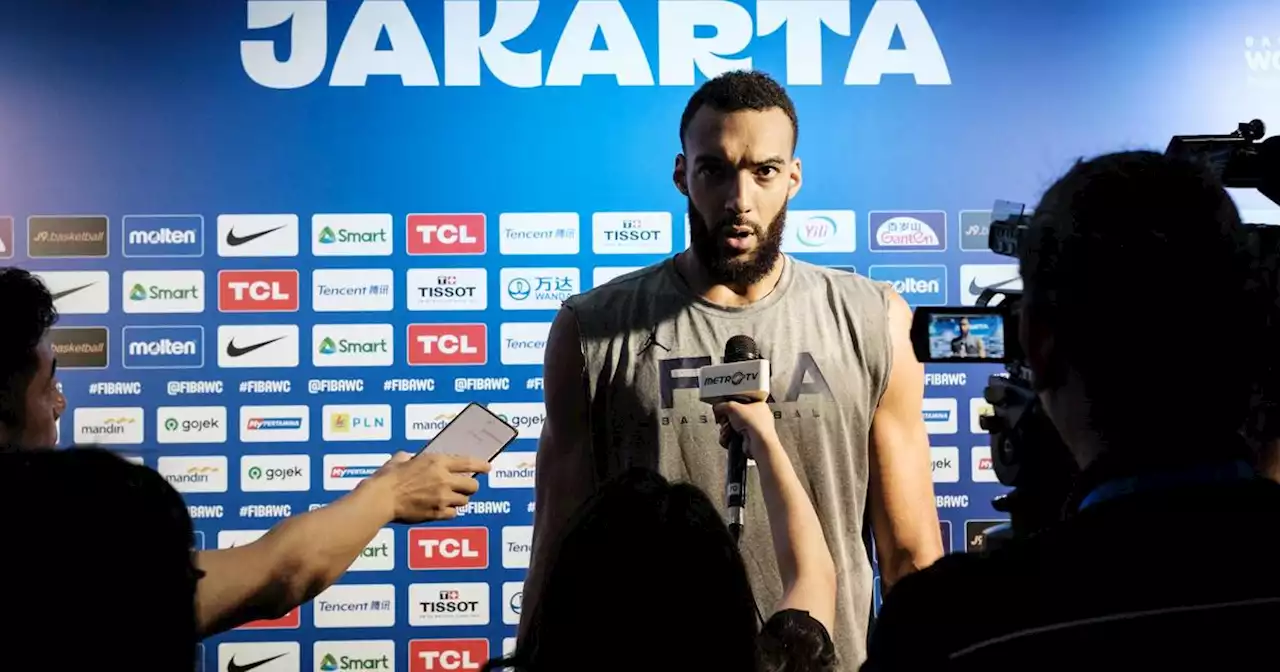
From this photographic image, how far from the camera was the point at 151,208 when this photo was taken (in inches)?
142

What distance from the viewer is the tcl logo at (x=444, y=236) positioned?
3584 mm

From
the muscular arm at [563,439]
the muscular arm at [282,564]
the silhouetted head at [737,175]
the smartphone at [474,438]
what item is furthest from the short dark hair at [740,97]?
the muscular arm at [282,564]

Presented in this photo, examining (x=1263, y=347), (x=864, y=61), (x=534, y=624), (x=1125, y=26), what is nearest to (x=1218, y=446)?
(x=1263, y=347)

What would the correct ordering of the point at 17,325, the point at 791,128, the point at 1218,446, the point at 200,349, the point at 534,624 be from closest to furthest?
the point at 1218,446, the point at 534,624, the point at 17,325, the point at 791,128, the point at 200,349

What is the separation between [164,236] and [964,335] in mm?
2891

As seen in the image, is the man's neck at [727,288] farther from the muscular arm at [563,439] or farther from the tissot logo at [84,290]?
the tissot logo at [84,290]

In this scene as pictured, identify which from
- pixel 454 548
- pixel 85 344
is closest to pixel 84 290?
pixel 85 344

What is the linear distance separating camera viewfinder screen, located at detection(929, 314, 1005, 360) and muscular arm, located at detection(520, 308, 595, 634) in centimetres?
97

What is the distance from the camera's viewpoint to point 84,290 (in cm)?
358

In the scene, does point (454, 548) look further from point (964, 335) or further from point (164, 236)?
point (964, 335)

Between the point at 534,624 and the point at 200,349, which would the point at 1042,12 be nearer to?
the point at 200,349

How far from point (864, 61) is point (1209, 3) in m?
1.08

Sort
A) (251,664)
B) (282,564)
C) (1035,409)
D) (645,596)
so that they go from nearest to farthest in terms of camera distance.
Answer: (645,596)
(282,564)
(1035,409)
(251,664)

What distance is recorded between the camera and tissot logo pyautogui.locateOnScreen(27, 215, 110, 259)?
3584mm
